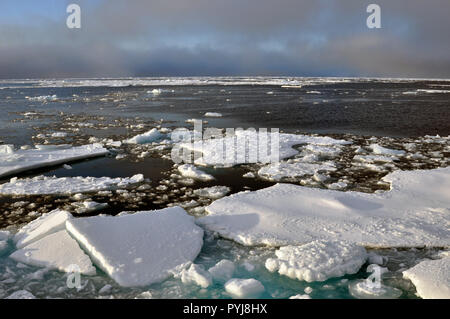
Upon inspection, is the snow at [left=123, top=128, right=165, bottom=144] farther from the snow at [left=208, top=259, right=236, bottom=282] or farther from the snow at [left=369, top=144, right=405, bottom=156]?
the snow at [left=208, top=259, right=236, bottom=282]

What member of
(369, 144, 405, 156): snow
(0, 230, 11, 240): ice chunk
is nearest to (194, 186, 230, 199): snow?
(0, 230, 11, 240): ice chunk

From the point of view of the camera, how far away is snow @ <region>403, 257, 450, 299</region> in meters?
3.62

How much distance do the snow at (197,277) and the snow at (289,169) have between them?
4232mm

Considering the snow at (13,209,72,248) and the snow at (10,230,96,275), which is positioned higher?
the snow at (13,209,72,248)

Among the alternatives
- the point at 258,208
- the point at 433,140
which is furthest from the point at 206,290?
the point at 433,140

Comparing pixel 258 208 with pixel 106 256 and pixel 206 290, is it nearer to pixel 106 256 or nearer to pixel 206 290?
pixel 206 290

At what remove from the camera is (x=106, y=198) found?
6.87 meters

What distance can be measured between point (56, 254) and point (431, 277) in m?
4.50

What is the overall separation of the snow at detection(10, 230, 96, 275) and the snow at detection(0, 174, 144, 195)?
2624 mm

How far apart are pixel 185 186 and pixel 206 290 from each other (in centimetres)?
384

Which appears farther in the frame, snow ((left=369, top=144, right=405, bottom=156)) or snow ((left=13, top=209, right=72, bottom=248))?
snow ((left=369, top=144, right=405, bottom=156))

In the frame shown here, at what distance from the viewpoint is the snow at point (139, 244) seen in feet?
13.4
